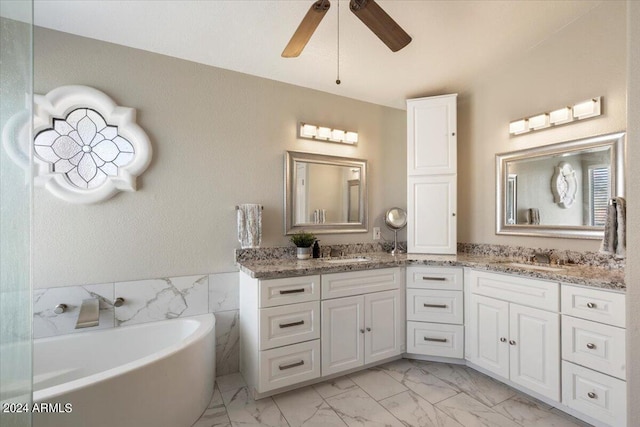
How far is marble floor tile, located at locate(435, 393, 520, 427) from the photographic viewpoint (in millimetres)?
1686

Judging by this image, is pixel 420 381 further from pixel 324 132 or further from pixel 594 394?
pixel 324 132

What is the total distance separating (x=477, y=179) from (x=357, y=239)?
135cm

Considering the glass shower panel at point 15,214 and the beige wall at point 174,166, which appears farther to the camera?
the beige wall at point 174,166

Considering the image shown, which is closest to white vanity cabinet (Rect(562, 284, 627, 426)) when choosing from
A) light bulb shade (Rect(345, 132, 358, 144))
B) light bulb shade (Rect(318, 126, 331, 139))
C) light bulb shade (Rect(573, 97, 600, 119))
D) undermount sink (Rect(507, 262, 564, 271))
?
undermount sink (Rect(507, 262, 564, 271))

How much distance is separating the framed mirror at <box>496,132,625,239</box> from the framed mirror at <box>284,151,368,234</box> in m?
1.32

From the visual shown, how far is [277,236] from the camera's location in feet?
8.30

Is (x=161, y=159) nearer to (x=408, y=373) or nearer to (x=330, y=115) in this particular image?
(x=330, y=115)

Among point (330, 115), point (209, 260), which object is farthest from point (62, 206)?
point (330, 115)

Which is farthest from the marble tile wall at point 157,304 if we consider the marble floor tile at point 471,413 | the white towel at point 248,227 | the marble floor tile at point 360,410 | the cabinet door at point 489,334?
the cabinet door at point 489,334

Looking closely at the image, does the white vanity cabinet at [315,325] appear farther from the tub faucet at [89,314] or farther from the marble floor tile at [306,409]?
the tub faucet at [89,314]

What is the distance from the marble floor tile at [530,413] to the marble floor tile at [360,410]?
2.42ft

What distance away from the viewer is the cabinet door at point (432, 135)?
2674 mm

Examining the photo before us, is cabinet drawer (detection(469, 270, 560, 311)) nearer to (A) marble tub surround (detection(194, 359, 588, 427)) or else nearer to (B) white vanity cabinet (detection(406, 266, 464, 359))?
(B) white vanity cabinet (detection(406, 266, 464, 359))

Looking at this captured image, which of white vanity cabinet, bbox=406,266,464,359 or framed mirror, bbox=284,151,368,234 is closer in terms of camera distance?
white vanity cabinet, bbox=406,266,464,359
